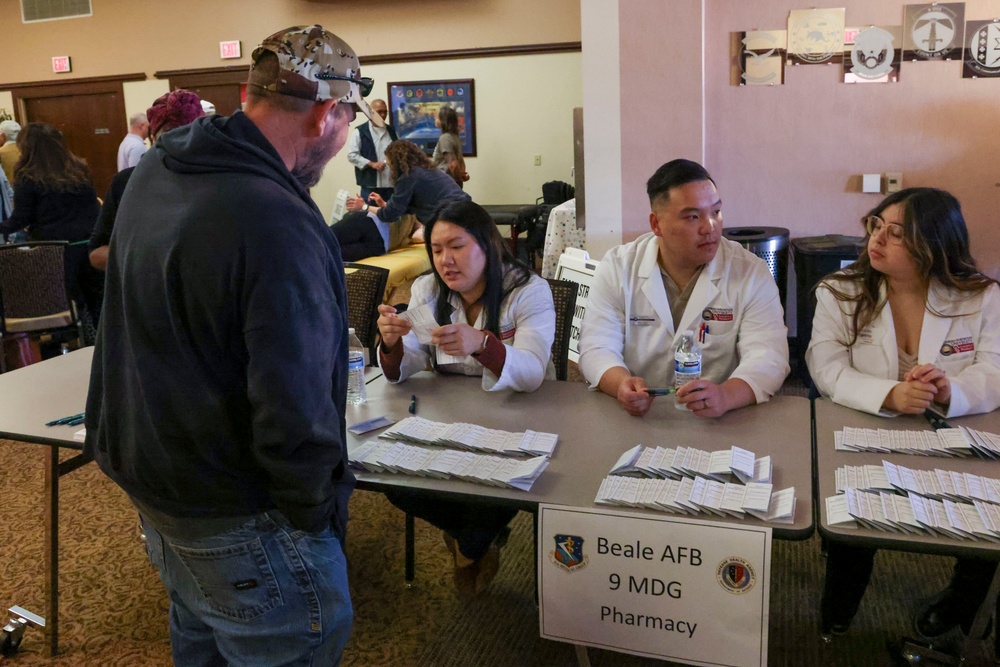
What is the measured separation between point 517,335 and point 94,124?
958 cm

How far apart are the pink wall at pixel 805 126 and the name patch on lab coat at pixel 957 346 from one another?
242 centimetres

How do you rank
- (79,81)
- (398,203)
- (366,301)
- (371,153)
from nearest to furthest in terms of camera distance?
(366,301) < (398,203) < (371,153) < (79,81)

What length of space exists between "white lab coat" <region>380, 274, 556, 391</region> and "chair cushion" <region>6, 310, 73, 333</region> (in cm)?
Answer: 286

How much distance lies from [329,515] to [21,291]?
3.80 meters

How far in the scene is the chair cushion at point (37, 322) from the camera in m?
4.38

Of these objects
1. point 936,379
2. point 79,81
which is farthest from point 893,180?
point 79,81

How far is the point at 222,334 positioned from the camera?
3.83 ft

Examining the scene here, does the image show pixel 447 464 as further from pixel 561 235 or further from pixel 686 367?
pixel 561 235

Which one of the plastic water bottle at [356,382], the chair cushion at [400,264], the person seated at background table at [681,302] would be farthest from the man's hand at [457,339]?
the chair cushion at [400,264]

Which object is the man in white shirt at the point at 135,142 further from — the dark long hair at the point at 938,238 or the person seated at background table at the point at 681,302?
the dark long hair at the point at 938,238

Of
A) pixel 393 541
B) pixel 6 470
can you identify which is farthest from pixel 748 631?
pixel 6 470

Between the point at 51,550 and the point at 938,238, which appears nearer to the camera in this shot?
the point at 938,238

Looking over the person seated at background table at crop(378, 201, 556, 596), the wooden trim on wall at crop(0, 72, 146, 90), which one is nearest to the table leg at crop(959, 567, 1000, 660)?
the person seated at background table at crop(378, 201, 556, 596)

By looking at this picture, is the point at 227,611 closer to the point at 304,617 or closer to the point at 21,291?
the point at 304,617
